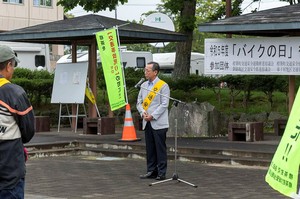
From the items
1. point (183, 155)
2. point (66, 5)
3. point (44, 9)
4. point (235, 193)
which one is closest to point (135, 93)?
point (66, 5)

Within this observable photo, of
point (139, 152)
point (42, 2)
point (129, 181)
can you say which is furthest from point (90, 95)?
point (42, 2)

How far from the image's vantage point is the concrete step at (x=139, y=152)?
1316 cm

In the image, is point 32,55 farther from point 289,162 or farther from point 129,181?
point 289,162

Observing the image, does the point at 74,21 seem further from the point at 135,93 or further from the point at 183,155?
the point at 183,155

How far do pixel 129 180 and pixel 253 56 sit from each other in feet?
16.1

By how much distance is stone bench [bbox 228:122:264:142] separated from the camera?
50.9 feet

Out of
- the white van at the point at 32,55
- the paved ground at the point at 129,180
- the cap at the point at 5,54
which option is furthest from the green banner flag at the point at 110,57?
the white van at the point at 32,55

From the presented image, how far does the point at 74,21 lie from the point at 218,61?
5.27 meters

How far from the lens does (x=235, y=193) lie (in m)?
10.0

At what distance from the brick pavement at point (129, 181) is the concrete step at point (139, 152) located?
0.69 feet

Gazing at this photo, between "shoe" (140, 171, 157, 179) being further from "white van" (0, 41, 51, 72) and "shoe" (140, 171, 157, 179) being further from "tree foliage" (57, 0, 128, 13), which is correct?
"white van" (0, 41, 51, 72)

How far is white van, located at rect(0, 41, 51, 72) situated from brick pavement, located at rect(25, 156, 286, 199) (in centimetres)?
1709

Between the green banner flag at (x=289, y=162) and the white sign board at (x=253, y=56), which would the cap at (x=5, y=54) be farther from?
the white sign board at (x=253, y=56)

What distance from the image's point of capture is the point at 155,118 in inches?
439
